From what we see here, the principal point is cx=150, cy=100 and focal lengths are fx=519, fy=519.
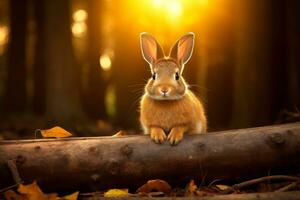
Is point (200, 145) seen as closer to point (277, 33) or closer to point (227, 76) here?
point (277, 33)

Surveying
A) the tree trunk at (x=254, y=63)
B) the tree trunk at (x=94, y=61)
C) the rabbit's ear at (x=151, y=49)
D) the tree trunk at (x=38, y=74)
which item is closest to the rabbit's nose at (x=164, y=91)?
the rabbit's ear at (x=151, y=49)

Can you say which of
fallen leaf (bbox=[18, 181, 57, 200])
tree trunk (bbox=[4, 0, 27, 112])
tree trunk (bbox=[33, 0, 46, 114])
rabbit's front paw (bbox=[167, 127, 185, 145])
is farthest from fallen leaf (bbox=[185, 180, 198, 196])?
tree trunk (bbox=[33, 0, 46, 114])

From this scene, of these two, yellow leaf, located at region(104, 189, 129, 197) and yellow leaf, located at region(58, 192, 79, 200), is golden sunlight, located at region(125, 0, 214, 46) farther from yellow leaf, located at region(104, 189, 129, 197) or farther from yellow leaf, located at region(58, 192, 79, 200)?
yellow leaf, located at region(58, 192, 79, 200)

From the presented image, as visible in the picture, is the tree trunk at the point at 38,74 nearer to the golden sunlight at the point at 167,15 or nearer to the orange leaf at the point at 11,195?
the golden sunlight at the point at 167,15

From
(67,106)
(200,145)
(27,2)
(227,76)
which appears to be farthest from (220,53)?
(200,145)

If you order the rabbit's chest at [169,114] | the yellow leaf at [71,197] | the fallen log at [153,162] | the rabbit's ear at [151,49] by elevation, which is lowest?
the yellow leaf at [71,197]
